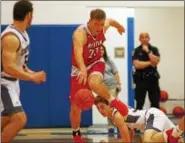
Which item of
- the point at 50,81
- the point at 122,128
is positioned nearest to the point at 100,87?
the point at 122,128

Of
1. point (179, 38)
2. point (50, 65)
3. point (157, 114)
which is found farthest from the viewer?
point (179, 38)

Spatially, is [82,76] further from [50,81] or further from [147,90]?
[50,81]

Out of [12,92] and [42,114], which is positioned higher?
[12,92]

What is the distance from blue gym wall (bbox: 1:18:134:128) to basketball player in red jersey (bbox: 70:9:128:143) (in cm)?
301

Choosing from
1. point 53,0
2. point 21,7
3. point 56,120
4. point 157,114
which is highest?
point 53,0

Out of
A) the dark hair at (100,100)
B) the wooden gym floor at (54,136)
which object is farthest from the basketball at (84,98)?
the wooden gym floor at (54,136)

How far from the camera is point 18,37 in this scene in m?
4.06

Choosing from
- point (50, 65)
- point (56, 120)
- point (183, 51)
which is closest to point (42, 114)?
point (56, 120)

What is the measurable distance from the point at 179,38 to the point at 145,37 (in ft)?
6.80

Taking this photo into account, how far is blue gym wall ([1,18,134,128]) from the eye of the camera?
7.89m

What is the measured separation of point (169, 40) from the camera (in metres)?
8.68

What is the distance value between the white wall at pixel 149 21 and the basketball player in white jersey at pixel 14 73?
380 cm

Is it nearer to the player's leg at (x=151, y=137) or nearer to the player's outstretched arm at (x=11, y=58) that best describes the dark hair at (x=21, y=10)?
the player's outstretched arm at (x=11, y=58)

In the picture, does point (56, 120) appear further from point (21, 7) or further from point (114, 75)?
point (21, 7)
